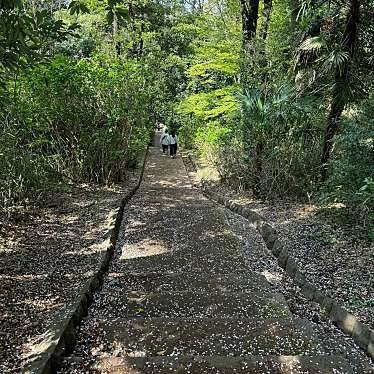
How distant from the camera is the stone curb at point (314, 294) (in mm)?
2725

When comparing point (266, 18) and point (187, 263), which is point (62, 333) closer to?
point (187, 263)

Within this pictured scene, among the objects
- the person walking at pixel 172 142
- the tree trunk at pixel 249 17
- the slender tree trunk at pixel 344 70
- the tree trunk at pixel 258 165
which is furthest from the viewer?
the person walking at pixel 172 142

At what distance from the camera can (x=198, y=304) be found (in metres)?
3.25

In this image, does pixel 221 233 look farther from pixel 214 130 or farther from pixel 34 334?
pixel 214 130

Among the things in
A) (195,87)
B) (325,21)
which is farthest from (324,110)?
(195,87)

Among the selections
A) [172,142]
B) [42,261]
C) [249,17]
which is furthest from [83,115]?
[172,142]

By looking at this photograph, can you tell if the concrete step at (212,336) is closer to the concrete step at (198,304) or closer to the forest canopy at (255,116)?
→ the concrete step at (198,304)

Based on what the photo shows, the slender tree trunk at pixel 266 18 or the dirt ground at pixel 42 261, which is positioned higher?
the slender tree trunk at pixel 266 18

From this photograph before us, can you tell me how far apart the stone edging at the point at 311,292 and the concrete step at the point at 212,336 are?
0.32m

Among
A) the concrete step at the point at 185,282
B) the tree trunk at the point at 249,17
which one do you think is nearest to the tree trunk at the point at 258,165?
the concrete step at the point at 185,282

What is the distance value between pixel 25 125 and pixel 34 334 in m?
3.69

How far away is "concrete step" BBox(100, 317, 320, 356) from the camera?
248 cm

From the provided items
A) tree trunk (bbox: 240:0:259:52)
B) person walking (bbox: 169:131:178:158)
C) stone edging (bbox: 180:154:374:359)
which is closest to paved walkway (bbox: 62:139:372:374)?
stone edging (bbox: 180:154:374:359)

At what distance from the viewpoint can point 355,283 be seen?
352cm
